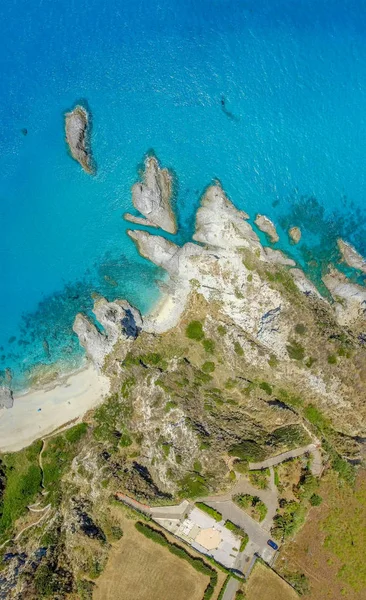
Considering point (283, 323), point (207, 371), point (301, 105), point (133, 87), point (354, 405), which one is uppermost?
point (301, 105)

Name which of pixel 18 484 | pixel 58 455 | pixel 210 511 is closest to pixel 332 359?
pixel 210 511

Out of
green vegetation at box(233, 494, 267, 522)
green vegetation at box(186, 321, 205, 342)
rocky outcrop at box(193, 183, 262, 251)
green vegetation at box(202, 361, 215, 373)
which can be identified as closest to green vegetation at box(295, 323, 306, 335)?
rocky outcrop at box(193, 183, 262, 251)

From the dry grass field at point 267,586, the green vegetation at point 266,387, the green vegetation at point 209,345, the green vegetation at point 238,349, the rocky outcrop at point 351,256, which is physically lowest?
the dry grass field at point 267,586

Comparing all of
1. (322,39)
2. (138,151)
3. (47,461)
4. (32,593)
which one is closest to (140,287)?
(138,151)

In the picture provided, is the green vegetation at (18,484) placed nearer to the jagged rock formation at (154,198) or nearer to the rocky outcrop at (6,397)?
the rocky outcrop at (6,397)

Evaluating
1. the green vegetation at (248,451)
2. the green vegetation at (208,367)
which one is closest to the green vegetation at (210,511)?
the green vegetation at (248,451)

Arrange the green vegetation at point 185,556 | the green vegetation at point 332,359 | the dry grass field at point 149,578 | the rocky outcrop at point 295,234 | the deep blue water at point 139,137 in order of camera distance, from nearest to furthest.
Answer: the green vegetation at point 185,556, the dry grass field at point 149,578, the green vegetation at point 332,359, the deep blue water at point 139,137, the rocky outcrop at point 295,234

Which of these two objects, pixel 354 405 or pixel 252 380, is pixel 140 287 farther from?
pixel 354 405
